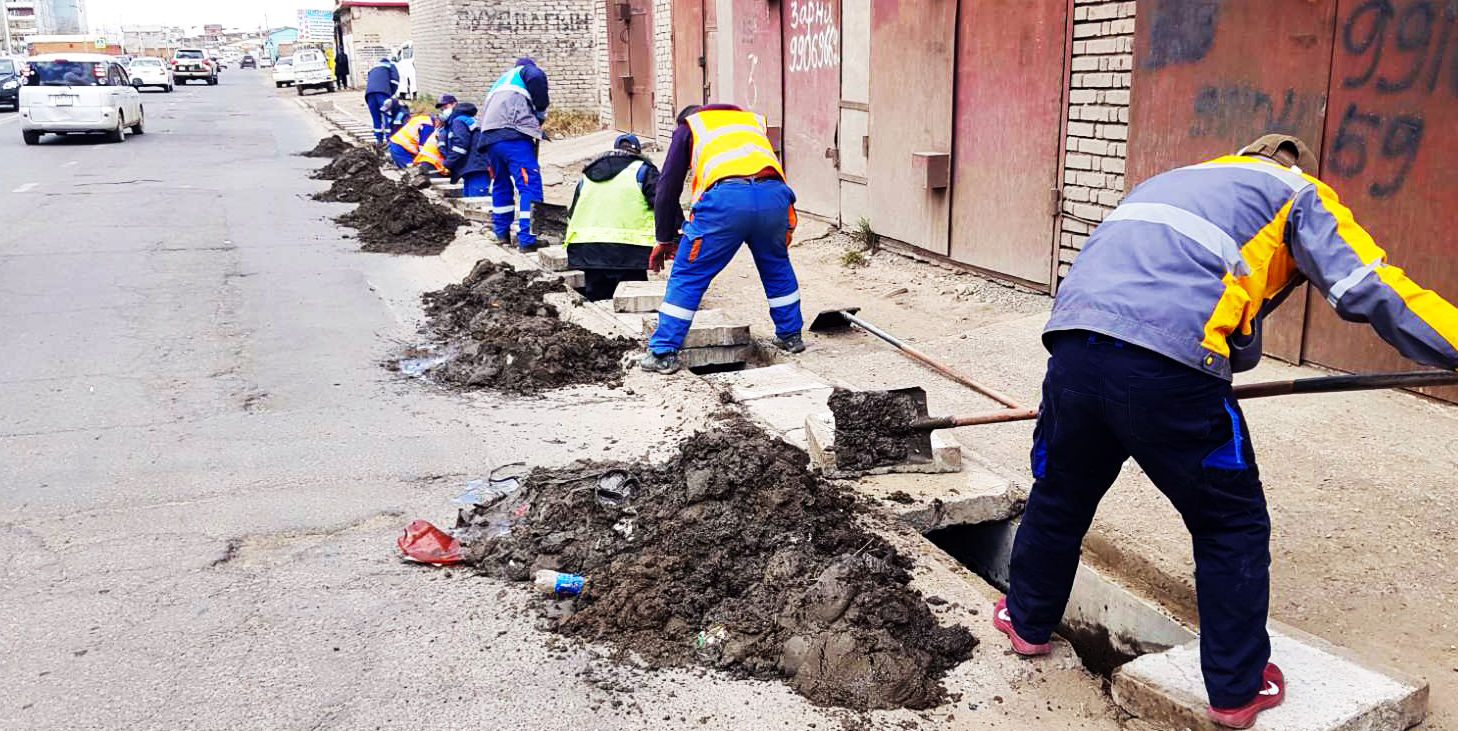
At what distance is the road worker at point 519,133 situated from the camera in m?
10.3

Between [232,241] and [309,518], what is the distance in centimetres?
765

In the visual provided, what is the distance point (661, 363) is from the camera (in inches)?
259

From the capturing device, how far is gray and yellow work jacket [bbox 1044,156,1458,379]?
2.67m

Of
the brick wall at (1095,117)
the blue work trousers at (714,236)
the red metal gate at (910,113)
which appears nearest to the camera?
the blue work trousers at (714,236)

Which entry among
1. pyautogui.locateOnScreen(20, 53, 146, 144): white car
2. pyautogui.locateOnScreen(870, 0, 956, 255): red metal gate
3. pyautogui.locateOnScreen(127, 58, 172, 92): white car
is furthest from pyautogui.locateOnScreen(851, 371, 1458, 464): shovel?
pyautogui.locateOnScreen(127, 58, 172, 92): white car

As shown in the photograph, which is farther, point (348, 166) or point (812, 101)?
point (348, 166)

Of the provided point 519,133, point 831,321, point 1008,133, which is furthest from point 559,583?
point 519,133

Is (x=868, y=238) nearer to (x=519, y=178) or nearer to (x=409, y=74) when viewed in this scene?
(x=519, y=178)

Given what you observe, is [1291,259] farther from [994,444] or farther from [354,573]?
[354,573]

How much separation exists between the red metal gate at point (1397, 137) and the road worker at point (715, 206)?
284 centimetres

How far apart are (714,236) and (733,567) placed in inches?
115

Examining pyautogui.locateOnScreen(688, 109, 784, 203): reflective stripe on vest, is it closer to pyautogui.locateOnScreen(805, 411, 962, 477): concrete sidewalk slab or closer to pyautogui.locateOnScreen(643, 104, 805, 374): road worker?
pyautogui.locateOnScreen(643, 104, 805, 374): road worker

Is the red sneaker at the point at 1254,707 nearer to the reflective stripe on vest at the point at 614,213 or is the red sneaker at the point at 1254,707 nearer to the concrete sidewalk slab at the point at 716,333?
the concrete sidewalk slab at the point at 716,333

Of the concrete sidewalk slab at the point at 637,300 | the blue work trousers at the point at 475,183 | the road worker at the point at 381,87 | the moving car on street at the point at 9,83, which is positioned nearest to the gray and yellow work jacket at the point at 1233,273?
the concrete sidewalk slab at the point at 637,300
